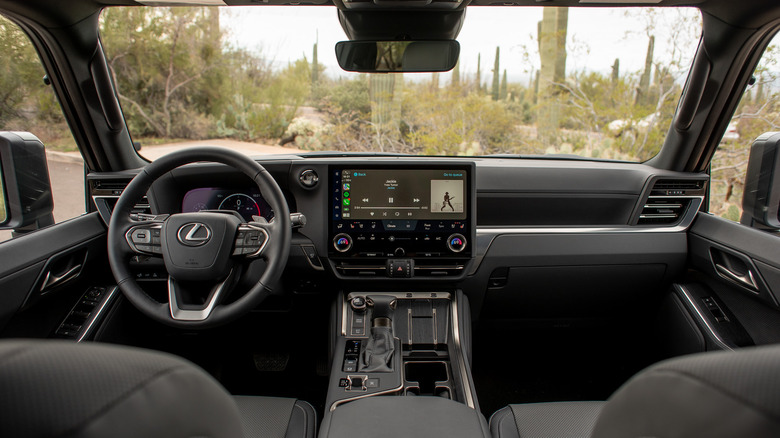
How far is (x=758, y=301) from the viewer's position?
2.44m

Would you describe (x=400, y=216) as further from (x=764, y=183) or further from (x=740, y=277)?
(x=764, y=183)

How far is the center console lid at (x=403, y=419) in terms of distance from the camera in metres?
1.72

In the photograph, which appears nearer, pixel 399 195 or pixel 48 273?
pixel 48 273

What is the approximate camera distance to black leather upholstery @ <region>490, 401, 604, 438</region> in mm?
1854

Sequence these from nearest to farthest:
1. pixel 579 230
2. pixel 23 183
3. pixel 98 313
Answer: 1. pixel 23 183
2. pixel 98 313
3. pixel 579 230

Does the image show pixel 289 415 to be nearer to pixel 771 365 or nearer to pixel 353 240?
pixel 353 240

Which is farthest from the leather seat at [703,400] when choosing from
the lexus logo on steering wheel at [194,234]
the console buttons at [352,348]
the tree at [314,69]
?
the tree at [314,69]

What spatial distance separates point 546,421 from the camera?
1915mm

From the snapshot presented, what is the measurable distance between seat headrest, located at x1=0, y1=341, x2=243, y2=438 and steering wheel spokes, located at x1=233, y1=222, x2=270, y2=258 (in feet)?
4.30

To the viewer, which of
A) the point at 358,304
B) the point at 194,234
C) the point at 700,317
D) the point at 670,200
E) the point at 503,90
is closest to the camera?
the point at 194,234

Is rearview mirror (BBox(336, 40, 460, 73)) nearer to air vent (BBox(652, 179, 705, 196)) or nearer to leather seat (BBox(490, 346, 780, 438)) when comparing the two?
air vent (BBox(652, 179, 705, 196))

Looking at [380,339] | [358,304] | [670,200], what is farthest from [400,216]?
[670,200]

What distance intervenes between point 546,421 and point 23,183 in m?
2.70

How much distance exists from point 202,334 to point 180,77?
3.97 metres
